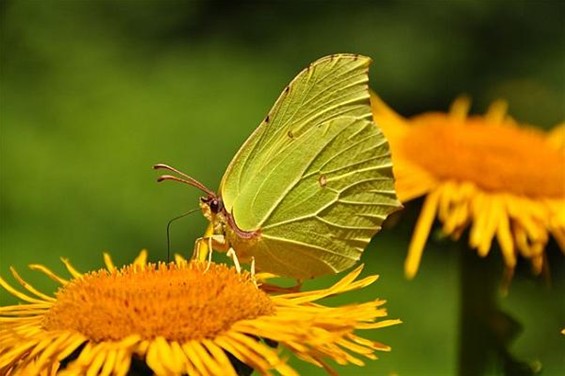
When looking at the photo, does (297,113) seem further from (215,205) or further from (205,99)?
(205,99)

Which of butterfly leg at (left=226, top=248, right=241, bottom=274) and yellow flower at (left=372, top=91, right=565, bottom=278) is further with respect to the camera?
yellow flower at (left=372, top=91, right=565, bottom=278)

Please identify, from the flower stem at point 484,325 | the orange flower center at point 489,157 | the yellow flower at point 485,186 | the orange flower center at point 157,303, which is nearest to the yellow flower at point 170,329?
the orange flower center at point 157,303

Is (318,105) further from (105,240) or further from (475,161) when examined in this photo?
(105,240)

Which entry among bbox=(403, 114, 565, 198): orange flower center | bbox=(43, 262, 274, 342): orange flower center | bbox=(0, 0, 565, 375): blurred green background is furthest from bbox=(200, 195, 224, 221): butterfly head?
bbox=(0, 0, 565, 375): blurred green background

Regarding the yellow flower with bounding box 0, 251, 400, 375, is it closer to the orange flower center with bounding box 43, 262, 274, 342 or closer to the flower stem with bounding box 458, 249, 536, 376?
the orange flower center with bounding box 43, 262, 274, 342

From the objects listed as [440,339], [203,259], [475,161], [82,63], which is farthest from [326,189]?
[82,63]

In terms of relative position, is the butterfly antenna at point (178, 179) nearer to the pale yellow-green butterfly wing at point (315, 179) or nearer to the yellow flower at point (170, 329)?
the pale yellow-green butterfly wing at point (315, 179)

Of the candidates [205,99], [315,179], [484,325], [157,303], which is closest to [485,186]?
[484,325]
